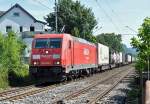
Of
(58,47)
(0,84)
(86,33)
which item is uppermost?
(86,33)

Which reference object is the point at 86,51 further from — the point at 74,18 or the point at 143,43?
the point at 74,18

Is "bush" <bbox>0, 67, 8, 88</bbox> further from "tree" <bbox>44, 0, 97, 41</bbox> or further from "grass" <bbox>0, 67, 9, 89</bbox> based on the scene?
"tree" <bbox>44, 0, 97, 41</bbox>

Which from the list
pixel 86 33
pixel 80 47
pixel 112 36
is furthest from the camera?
pixel 112 36

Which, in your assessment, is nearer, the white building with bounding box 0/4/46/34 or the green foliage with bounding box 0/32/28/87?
the green foliage with bounding box 0/32/28/87

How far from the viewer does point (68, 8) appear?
80438 millimetres

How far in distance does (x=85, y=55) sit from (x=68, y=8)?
151 feet

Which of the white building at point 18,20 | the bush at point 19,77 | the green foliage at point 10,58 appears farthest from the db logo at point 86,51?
the white building at point 18,20

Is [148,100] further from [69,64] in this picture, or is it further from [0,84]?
[69,64]

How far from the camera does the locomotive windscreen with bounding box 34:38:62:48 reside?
27.3m

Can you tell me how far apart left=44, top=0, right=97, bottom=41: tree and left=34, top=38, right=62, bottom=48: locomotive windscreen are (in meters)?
45.9

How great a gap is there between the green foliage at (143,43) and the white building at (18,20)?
50856mm

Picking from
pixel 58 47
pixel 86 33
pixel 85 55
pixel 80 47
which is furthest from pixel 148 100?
pixel 86 33

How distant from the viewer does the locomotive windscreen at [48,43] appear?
27.3 meters

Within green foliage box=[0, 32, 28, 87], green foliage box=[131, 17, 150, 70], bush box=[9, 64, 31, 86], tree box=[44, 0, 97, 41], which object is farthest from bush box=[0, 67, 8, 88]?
tree box=[44, 0, 97, 41]
